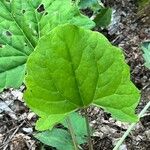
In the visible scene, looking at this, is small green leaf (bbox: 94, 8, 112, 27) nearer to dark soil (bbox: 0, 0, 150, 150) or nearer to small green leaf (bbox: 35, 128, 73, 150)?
Answer: dark soil (bbox: 0, 0, 150, 150)

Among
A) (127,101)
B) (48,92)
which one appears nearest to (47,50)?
(48,92)

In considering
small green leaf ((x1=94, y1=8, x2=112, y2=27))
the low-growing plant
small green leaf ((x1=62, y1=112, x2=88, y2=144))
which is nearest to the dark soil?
small green leaf ((x1=94, y1=8, x2=112, y2=27))

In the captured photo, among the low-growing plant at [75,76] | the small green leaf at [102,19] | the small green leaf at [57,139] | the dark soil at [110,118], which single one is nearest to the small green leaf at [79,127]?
the small green leaf at [57,139]

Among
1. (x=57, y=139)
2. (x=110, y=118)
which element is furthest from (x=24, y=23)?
(x=110, y=118)

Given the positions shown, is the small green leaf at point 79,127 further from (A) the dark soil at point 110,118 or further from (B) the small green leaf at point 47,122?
(B) the small green leaf at point 47,122

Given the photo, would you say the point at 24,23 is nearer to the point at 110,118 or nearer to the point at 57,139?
the point at 57,139
